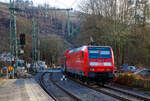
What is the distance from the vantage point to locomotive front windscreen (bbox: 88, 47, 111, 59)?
21797mm

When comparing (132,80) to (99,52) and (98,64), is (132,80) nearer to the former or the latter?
(98,64)

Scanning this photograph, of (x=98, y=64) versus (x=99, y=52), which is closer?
(x=98, y=64)

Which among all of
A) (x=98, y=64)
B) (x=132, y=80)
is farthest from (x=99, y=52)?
(x=132, y=80)

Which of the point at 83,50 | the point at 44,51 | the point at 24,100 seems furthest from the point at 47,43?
the point at 24,100

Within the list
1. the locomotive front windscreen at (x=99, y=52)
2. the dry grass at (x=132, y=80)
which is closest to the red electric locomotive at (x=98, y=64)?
the locomotive front windscreen at (x=99, y=52)

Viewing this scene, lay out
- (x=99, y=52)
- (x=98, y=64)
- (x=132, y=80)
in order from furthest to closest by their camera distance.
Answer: (x=99, y=52)
(x=98, y=64)
(x=132, y=80)

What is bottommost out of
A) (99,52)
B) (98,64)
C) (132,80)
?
(132,80)

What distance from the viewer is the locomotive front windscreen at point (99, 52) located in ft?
71.5

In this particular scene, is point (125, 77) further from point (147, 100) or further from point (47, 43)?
point (47, 43)

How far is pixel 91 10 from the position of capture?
37531 millimetres

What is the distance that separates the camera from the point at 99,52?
72.3 feet

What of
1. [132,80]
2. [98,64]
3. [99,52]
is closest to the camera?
[132,80]

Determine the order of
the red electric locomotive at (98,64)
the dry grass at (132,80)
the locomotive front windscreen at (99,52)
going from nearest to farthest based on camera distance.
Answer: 1. the dry grass at (132,80)
2. the red electric locomotive at (98,64)
3. the locomotive front windscreen at (99,52)

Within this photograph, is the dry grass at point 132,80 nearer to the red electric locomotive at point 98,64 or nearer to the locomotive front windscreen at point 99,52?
the red electric locomotive at point 98,64
